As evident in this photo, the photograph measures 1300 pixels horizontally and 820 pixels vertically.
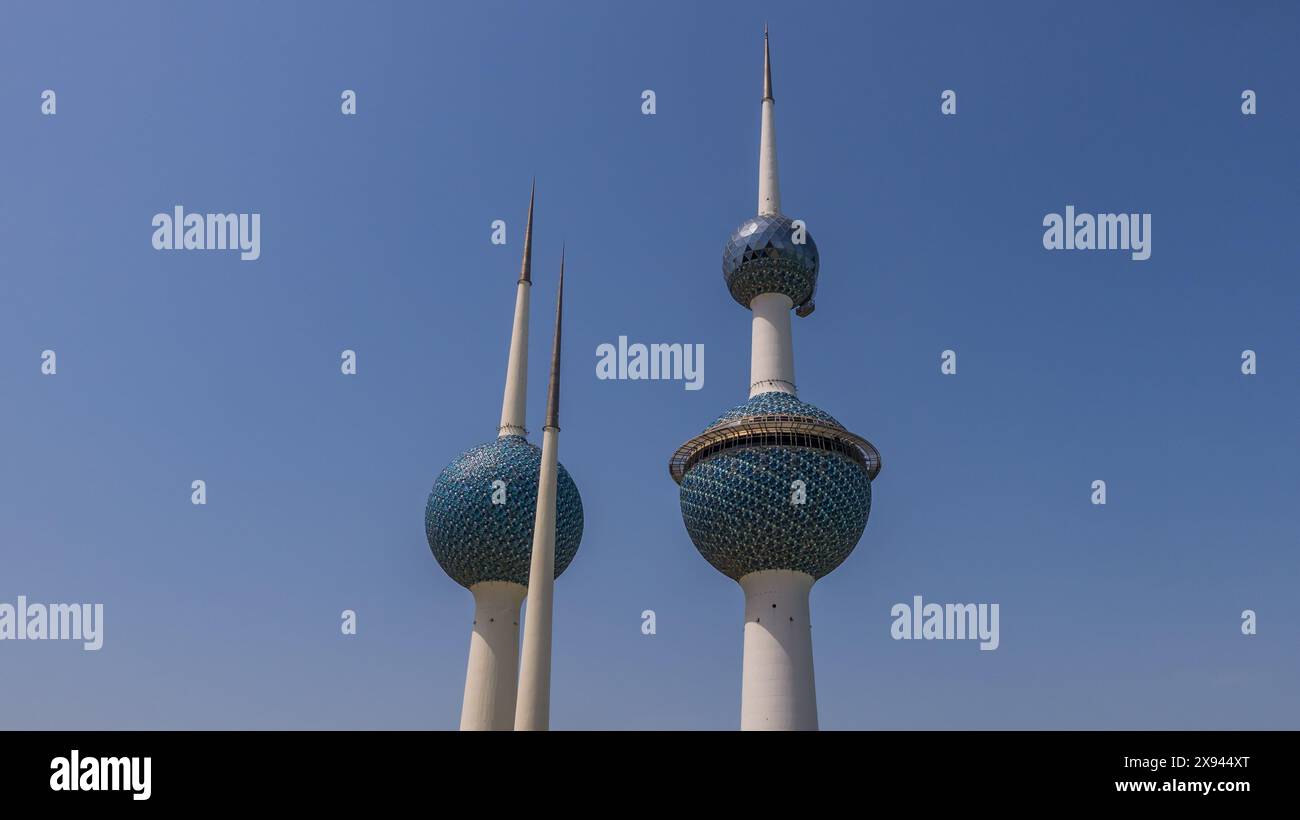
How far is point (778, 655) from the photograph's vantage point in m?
78.3

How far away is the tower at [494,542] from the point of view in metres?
87.6

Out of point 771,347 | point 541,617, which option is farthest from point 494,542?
point 541,617

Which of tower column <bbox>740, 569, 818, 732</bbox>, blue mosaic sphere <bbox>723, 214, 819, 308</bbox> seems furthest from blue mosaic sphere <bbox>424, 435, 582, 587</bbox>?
blue mosaic sphere <bbox>723, 214, 819, 308</bbox>

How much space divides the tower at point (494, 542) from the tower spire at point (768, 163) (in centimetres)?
2216

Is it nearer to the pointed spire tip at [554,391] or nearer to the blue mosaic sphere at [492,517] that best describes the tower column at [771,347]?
the blue mosaic sphere at [492,517]

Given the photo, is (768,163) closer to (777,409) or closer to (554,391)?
(777,409)

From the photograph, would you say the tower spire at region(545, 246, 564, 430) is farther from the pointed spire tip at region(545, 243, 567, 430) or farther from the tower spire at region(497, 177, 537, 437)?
the tower spire at region(497, 177, 537, 437)

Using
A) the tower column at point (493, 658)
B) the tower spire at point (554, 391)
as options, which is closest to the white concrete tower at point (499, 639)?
the tower column at point (493, 658)

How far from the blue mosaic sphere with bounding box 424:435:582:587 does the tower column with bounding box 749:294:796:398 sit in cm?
1962

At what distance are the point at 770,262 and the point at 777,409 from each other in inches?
632
